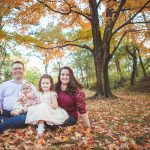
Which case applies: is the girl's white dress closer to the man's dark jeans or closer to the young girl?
the young girl

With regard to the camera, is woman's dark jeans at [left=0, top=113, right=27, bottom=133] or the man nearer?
woman's dark jeans at [left=0, top=113, right=27, bottom=133]

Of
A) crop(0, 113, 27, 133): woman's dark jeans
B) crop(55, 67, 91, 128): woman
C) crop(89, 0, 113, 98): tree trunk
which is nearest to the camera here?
crop(0, 113, 27, 133): woman's dark jeans

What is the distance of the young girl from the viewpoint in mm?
5742

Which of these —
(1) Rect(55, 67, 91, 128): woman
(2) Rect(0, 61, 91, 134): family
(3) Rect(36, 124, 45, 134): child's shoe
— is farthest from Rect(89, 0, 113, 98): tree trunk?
(3) Rect(36, 124, 45, 134): child's shoe


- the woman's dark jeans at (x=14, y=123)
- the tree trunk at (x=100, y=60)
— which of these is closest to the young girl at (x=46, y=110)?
the woman's dark jeans at (x=14, y=123)

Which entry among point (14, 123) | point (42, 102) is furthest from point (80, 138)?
point (14, 123)

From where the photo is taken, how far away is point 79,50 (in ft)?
139

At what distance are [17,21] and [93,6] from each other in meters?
4.04

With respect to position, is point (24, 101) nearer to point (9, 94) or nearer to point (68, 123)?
point (9, 94)

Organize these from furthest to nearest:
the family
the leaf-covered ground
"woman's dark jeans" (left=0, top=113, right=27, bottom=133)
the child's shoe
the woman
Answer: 1. the woman
2. "woman's dark jeans" (left=0, top=113, right=27, bottom=133)
3. the family
4. the child's shoe
5. the leaf-covered ground

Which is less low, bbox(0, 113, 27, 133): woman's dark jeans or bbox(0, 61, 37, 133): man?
bbox(0, 61, 37, 133): man

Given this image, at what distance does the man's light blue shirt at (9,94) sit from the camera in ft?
21.4

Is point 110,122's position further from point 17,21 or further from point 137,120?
point 17,21

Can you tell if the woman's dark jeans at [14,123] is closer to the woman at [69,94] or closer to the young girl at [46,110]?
the young girl at [46,110]
